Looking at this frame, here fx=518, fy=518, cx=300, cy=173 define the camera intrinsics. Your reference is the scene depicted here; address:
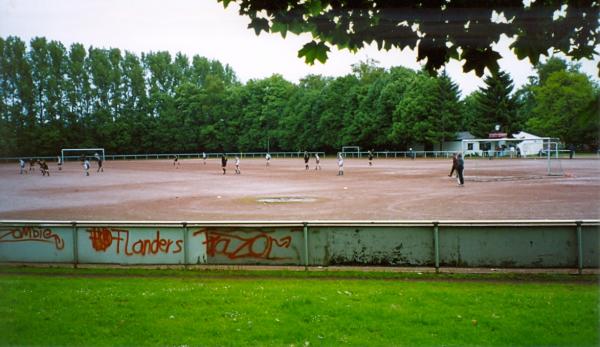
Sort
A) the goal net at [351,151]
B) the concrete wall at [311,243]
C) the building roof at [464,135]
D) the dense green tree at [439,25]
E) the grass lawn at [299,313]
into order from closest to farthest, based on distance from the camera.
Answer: the dense green tree at [439,25] → the grass lawn at [299,313] → the concrete wall at [311,243] → the building roof at [464,135] → the goal net at [351,151]

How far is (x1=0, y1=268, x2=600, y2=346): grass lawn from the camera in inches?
223

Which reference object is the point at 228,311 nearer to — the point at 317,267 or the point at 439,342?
the point at 439,342

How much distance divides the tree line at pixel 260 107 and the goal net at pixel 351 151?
1.30 metres

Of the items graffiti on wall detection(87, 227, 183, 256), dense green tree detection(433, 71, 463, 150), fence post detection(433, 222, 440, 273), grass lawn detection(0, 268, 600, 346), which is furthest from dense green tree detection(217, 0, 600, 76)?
dense green tree detection(433, 71, 463, 150)

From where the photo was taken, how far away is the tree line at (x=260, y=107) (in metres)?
67.1

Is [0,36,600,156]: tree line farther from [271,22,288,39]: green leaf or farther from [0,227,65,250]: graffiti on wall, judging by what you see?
[271,22,288,39]: green leaf

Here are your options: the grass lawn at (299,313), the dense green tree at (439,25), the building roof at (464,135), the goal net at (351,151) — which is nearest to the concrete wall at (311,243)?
the grass lawn at (299,313)

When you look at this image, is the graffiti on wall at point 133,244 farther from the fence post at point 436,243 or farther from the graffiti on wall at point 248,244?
the fence post at point 436,243

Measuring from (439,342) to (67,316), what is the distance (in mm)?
4440

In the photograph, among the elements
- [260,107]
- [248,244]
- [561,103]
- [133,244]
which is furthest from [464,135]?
[133,244]

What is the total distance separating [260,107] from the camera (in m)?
94.3

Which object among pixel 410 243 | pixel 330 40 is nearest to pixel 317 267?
pixel 410 243

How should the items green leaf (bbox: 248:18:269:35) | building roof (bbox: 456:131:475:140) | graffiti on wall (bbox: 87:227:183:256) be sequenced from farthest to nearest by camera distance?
1. building roof (bbox: 456:131:475:140)
2. graffiti on wall (bbox: 87:227:183:256)
3. green leaf (bbox: 248:18:269:35)

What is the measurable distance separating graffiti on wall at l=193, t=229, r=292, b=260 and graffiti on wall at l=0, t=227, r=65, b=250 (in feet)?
10.9
